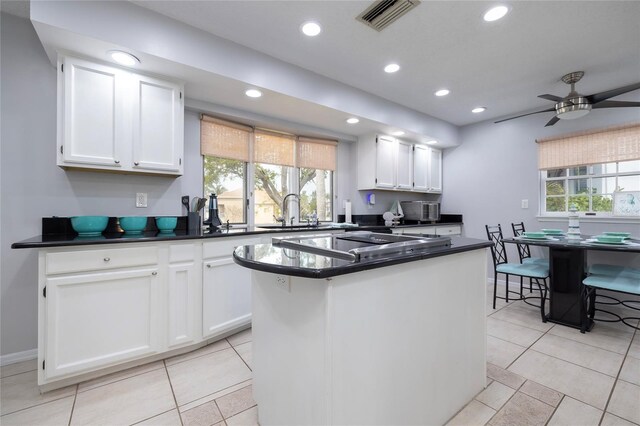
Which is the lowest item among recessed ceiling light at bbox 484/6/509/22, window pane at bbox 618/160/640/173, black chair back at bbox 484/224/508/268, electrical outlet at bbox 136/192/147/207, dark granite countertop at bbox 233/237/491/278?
black chair back at bbox 484/224/508/268

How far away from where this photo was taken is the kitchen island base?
1.03 metres

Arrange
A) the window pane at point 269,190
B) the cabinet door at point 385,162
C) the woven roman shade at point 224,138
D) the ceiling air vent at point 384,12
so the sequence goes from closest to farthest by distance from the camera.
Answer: the ceiling air vent at point 384,12 → the woven roman shade at point 224,138 → the window pane at point 269,190 → the cabinet door at point 385,162

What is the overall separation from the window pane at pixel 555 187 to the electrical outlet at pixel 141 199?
4.94 m

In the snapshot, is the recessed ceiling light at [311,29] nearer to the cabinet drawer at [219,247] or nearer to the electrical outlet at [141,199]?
the cabinet drawer at [219,247]

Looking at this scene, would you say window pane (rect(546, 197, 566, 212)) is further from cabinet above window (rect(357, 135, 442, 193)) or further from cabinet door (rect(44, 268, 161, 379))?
cabinet door (rect(44, 268, 161, 379))

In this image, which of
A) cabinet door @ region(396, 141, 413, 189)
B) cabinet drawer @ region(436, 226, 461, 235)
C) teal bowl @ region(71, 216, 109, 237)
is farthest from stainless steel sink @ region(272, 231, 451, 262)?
cabinet drawer @ region(436, 226, 461, 235)

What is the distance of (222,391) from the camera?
1720 mm

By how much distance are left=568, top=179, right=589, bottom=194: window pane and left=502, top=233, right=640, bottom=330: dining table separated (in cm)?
102

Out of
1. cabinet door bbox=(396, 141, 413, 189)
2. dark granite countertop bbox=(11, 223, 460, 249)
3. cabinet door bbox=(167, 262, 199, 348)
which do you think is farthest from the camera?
cabinet door bbox=(396, 141, 413, 189)

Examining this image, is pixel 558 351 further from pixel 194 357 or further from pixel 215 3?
pixel 215 3

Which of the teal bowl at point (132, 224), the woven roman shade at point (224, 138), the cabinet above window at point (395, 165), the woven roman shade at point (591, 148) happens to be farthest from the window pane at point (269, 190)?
the woven roman shade at point (591, 148)

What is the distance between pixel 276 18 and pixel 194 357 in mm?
2652

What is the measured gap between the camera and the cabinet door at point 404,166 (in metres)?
4.17

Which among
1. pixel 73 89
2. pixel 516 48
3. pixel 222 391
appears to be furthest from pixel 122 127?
pixel 516 48
